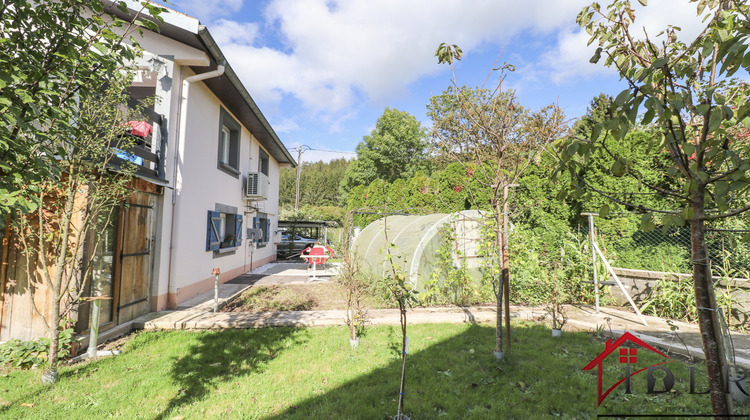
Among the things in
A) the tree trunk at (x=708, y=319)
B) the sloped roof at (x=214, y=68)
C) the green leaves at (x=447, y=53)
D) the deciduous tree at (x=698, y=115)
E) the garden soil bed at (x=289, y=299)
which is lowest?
the garden soil bed at (x=289, y=299)

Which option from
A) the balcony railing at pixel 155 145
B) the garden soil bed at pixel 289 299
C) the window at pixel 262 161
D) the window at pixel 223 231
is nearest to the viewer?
the balcony railing at pixel 155 145

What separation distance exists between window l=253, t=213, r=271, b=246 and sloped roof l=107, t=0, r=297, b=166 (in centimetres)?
292

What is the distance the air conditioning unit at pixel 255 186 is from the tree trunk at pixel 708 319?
10428mm

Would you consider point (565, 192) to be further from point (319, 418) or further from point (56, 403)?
point (56, 403)

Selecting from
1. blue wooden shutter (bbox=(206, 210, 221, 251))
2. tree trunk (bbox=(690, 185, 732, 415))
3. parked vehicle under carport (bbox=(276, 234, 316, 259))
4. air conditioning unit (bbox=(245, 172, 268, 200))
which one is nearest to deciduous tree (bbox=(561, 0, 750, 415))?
tree trunk (bbox=(690, 185, 732, 415))

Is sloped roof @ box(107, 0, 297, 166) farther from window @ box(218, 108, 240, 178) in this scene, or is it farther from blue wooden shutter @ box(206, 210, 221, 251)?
blue wooden shutter @ box(206, 210, 221, 251)

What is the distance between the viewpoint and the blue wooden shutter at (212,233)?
7.79 m

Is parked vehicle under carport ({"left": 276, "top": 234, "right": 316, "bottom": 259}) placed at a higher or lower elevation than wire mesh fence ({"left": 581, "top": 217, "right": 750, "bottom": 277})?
lower

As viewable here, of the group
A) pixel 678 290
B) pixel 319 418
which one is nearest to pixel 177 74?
pixel 319 418

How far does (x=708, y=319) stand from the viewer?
1433 mm

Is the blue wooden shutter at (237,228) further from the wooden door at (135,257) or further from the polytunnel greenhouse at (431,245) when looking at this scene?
the polytunnel greenhouse at (431,245)

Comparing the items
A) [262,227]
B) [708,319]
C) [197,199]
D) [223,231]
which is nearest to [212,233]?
[197,199]

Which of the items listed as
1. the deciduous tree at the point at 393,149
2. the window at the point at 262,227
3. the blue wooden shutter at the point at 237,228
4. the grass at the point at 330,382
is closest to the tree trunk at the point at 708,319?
the grass at the point at 330,382

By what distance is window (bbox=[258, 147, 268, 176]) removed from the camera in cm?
1262
